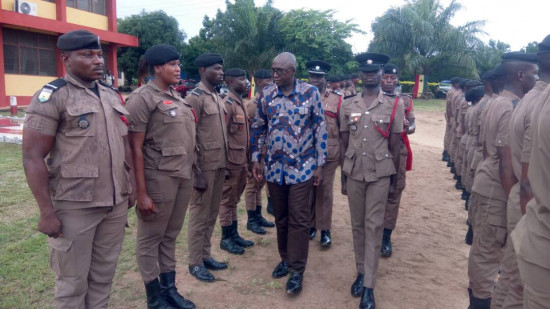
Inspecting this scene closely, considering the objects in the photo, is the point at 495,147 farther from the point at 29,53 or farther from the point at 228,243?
the point at 29,53

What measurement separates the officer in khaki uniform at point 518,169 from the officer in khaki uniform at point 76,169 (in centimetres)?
244

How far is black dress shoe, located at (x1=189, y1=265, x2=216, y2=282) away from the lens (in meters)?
3.95

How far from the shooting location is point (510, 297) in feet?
8.18

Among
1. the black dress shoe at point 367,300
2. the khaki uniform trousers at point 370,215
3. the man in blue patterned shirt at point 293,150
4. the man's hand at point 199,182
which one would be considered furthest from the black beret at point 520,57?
the man's hand at point 199,182

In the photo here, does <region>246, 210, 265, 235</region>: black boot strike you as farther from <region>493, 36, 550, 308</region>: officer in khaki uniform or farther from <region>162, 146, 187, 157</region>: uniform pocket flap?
<region>493, 36, 550, 308</region>: officer in khaki uniform

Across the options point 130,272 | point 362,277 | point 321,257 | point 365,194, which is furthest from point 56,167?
point 321,257

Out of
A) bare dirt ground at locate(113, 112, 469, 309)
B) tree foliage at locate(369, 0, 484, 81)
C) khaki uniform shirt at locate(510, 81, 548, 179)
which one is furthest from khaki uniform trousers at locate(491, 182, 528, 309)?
tree foliage at locate(369, 0, 484, 81)

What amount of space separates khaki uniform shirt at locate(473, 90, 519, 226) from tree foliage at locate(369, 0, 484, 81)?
78.2 feet

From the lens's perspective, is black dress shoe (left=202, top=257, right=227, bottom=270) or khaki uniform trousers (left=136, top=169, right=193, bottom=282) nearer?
khaki uniform trousers (left=136, top=169, right=193, bottom=282)

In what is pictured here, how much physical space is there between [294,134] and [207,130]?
32.4 inches

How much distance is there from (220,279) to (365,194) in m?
1.58

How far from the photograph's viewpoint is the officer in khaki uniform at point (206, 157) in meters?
3.92

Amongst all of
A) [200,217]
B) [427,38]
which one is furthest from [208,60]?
[427,38]

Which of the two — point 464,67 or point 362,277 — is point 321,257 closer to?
point 362,277
